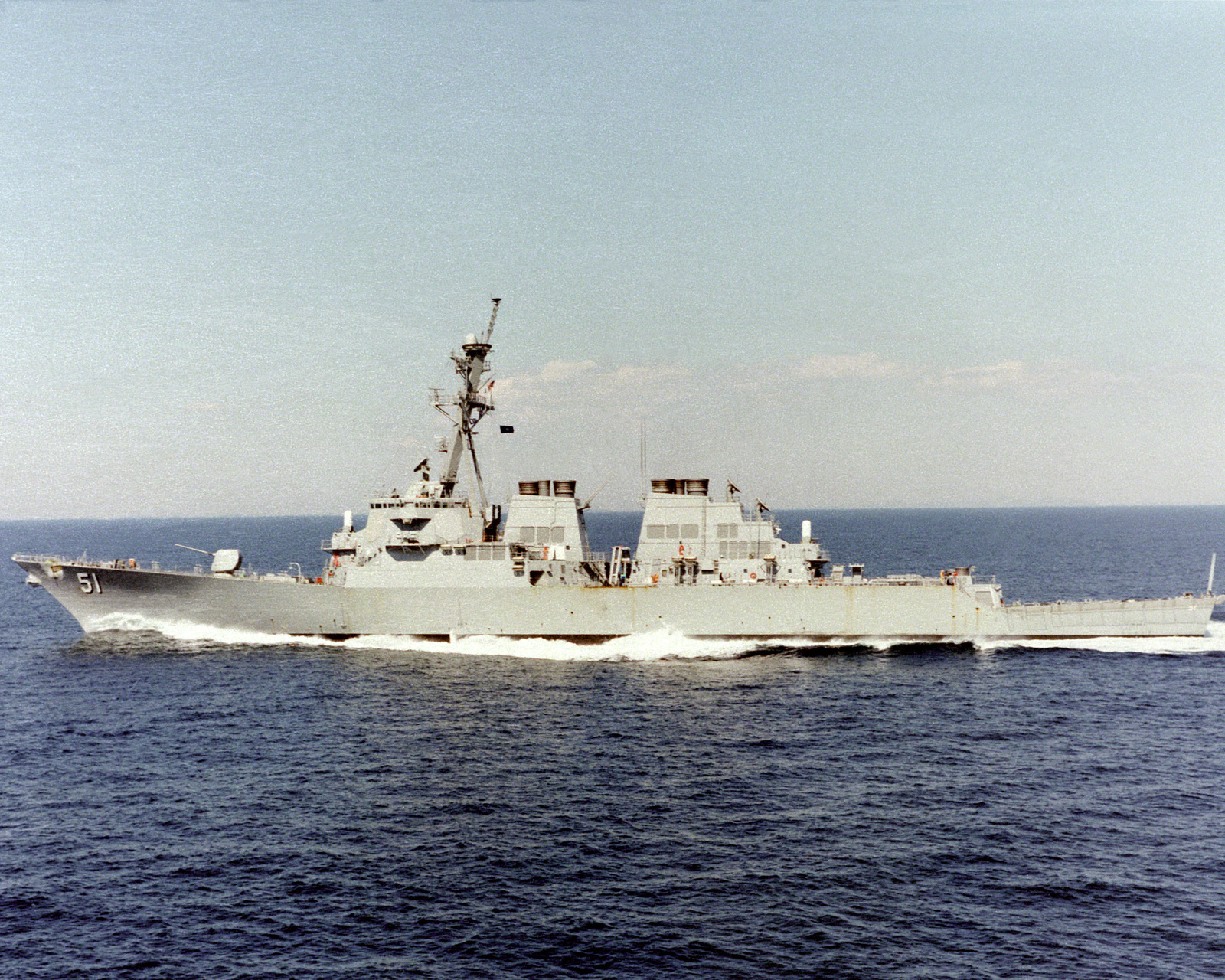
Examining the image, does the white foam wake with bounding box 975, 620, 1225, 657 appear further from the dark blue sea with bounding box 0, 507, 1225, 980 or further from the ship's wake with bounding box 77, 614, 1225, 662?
the dark blue sea with bounding box 0, 507, 1225, 980

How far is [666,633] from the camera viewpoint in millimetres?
37469

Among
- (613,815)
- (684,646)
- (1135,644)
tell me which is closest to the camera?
(613,815)

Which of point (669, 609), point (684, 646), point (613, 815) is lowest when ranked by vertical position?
point (613, 815)

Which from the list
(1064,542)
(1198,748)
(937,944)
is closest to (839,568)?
(1198,748)

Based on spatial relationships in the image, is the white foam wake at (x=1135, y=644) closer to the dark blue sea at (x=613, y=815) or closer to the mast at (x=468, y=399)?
the dark blue sea at (x=613, y=815)

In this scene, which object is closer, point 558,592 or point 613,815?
point 613,815

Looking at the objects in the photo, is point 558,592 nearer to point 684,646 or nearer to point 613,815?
point 684,646

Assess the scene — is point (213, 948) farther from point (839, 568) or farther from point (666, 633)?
point (839, 568)

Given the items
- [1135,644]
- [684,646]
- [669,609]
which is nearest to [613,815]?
[684,646]

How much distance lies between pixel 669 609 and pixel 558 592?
517 centimetres

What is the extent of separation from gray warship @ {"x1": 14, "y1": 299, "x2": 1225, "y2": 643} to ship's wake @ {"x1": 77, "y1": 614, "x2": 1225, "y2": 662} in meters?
0.30

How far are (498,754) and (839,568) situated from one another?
2054 centimetres

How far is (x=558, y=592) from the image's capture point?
37.3m

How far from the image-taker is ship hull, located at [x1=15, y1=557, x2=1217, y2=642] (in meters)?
37.3
